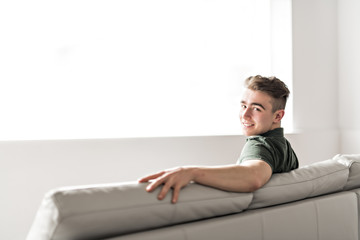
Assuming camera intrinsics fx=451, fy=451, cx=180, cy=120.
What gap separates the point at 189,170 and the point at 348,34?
354 cm

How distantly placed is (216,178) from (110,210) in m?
0.35

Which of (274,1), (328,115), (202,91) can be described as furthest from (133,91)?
(328,115)

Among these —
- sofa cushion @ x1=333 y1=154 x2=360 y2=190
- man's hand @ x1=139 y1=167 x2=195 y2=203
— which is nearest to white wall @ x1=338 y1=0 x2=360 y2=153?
sofa cushion @ x1=333 y1=154 x2=360 y2=190

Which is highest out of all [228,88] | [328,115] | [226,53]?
[226,53]

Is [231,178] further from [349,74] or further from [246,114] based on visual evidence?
[349,74]

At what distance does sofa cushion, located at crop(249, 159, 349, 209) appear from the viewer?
1.40m

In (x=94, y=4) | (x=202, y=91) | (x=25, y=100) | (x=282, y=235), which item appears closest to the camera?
(x=282, y=235)

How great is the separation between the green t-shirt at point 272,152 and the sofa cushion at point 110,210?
412 mm

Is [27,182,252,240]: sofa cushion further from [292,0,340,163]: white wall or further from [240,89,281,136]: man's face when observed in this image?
[292,0,340,163]: white wall

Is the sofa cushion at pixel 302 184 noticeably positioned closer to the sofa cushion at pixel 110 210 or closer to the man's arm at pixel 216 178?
the man's arm at pixel 216 178

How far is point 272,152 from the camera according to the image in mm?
1627

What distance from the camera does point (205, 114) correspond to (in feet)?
12.6

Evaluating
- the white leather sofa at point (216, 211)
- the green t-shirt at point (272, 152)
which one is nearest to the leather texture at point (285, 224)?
the white leather sofa at point (216, 211)

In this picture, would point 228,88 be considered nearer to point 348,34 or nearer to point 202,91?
point 202,91
